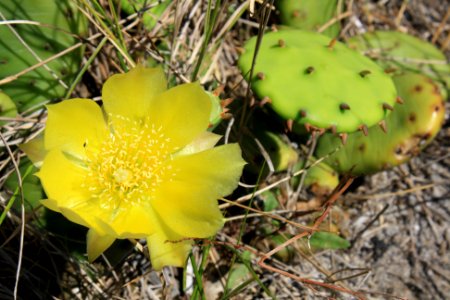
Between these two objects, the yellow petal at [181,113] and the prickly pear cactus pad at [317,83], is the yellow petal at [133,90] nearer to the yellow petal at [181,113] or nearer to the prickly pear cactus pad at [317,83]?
the yellow petal at [181,113]

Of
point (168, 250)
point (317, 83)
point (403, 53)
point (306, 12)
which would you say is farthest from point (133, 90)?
point (403, 53)

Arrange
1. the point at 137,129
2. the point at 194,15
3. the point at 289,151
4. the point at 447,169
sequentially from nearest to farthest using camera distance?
the point at 137,129
the point at 289,151
the point at 194,15
the point at 447,169

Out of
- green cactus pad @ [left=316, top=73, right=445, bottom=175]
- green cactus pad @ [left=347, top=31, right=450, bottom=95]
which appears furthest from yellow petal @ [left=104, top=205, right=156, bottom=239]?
green cactus pad @ [left=347, top=31, right=450, bottom=95]

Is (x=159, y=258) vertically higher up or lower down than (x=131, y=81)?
lower down

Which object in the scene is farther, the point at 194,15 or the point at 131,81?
the point at 194,15

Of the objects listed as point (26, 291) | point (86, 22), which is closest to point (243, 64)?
point (86, 22)

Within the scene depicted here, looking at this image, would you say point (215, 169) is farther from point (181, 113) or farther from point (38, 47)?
point (38, 47)

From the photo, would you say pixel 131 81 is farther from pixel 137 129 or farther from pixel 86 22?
pixel 86 22

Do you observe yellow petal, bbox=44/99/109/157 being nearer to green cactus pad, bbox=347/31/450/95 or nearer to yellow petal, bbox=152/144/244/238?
yellow petal, bbox=152/144/244/238
